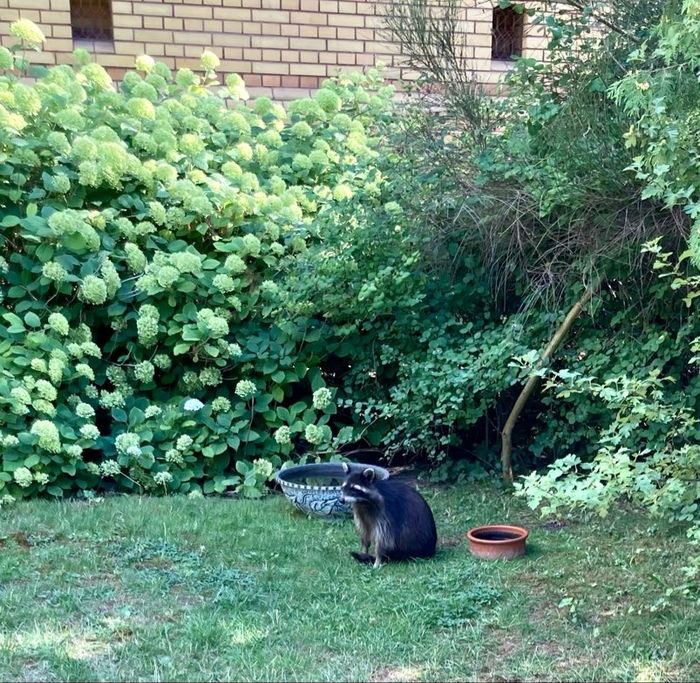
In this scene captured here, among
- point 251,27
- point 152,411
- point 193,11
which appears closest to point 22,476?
point 152,411

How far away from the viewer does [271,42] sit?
377 inches

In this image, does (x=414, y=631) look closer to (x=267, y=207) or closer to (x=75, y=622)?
(x=75, y=622)

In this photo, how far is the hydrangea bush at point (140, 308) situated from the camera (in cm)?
630

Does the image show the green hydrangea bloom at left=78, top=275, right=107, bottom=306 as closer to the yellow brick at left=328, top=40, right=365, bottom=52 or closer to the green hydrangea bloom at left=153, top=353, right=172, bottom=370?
the green hydrangea bloom at left=153, top=353, right=172, bottom=370

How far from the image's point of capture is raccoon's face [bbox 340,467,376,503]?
4.95m

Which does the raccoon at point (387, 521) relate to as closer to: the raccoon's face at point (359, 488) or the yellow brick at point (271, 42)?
the raccoon's face at point (359, 488)

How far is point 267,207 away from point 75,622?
4114mm

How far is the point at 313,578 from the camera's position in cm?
468

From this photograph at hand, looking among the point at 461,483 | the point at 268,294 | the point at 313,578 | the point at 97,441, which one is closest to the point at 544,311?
the point at 461,483

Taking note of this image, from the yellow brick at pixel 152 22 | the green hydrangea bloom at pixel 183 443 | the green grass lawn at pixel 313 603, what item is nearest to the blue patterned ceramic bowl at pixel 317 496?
the green grass lawn at pixel 313 603

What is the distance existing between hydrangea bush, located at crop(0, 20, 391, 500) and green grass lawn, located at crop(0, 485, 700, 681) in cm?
71

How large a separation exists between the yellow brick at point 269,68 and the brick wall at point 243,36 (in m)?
0.01

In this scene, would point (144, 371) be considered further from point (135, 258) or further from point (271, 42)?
point (271, 42)

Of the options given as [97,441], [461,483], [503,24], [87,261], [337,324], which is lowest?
[461,483]
